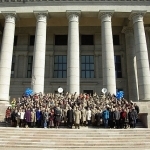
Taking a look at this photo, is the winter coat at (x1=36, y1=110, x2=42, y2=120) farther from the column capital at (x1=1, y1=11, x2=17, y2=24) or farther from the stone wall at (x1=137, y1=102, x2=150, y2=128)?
the column capital at (x1=1, y1=11, x2=17, y2=24)

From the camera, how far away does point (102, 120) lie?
2223cm

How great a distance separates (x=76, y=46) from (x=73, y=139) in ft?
59.1

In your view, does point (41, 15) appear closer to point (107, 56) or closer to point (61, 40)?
point (61, 40)

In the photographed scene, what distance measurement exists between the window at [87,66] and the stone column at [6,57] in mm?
13913

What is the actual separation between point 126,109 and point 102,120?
256 centimetres

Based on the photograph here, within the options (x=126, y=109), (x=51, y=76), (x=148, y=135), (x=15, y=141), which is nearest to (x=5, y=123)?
(x=15, y=141)

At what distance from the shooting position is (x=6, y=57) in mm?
33156

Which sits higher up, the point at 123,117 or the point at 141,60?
the point at 141,60

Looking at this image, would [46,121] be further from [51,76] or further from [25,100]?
[51,76]

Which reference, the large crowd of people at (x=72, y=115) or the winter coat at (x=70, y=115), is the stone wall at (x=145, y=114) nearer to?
the large crowd of people at (x=72, y=115)

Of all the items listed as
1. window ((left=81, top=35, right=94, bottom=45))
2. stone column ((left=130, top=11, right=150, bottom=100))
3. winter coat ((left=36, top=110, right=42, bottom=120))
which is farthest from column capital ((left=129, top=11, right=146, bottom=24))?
winter coat ((left=36, top=110, right=42, bottom=120))

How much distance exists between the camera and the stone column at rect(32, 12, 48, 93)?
32.0 meters

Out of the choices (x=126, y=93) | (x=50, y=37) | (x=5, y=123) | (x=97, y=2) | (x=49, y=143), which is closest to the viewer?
(x=49, y=143)

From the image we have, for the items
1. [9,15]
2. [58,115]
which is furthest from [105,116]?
[9,15]
